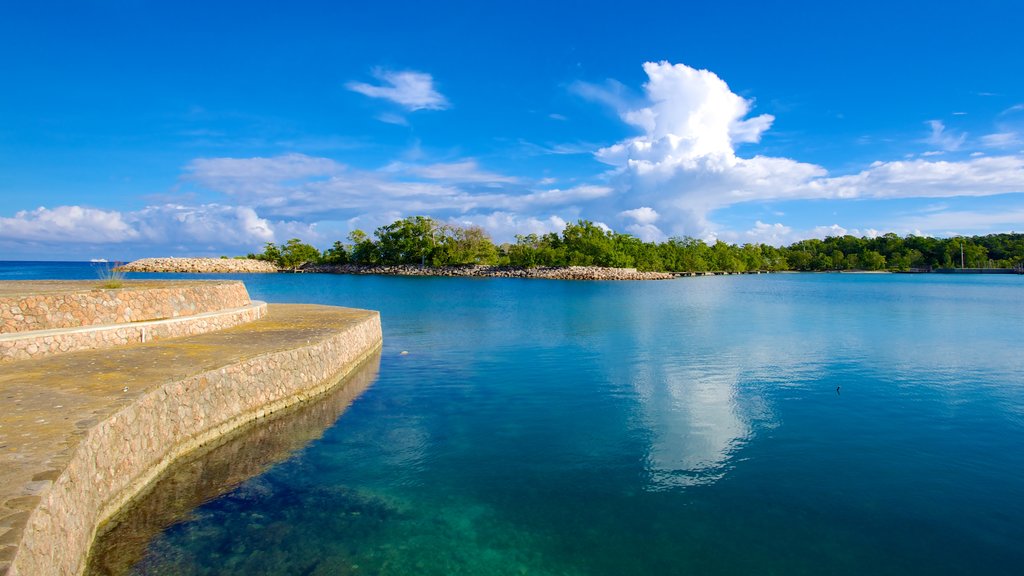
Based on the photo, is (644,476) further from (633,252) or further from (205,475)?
(633,252)

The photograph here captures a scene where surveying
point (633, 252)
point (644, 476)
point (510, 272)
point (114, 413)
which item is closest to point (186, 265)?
point (510, 272)

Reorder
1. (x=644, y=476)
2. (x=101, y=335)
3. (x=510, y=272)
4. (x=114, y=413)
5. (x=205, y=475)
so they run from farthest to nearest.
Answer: (x=510, y=272) → (x=101, y=335) → (x=644, y=476) → (x=205, y=475) → (x=114, y=413)

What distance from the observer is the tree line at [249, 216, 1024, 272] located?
378 feet

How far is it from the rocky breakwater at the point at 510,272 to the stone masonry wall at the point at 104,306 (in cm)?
8530

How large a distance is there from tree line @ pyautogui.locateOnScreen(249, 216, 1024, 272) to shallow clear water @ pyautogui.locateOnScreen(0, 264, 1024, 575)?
94.2 meters

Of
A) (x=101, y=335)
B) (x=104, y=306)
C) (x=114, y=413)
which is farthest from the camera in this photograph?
(x=104, y=306)

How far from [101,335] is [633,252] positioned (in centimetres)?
11710

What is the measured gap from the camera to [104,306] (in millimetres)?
14930

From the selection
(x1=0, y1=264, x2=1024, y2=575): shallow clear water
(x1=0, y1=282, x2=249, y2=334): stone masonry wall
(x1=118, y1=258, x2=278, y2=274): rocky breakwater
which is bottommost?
(x1=0, y1=264, x2=1024, y2=575): shallow clear water

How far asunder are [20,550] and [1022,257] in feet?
654

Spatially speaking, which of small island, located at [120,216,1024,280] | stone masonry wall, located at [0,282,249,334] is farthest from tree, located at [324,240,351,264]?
stone masonry wall, located at [0,282,249,334]

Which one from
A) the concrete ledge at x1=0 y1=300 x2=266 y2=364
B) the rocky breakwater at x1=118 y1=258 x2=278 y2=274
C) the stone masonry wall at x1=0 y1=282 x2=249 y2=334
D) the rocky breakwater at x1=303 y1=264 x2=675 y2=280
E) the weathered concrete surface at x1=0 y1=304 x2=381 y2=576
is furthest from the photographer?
the rocky breakwater at x1=118 y1=258 x2=278 y2=274

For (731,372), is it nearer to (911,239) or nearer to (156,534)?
(156,534)

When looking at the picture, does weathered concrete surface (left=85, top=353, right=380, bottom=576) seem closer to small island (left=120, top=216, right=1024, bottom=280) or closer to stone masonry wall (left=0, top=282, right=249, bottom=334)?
stone masonry wall (left=0, top=282, right=249, bottom=334)
